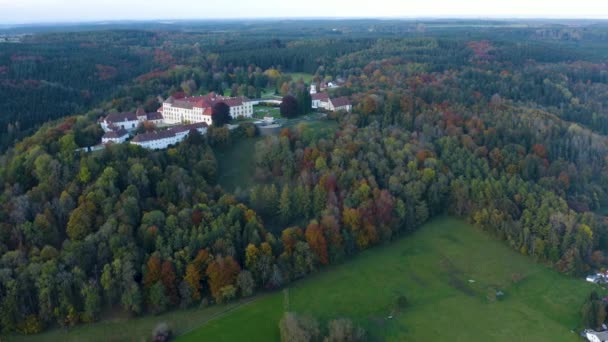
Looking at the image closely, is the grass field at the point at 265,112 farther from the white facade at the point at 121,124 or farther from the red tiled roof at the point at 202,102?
the white facade at the point at 121,124

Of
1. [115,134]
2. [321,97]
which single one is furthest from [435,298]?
[321,97]

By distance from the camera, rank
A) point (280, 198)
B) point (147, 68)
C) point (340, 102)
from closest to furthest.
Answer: point (280, 198) < point (340, 102) < point (147, 68)

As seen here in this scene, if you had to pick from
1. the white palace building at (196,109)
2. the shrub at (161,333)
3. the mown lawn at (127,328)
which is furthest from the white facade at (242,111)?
the shrub at (161,333)

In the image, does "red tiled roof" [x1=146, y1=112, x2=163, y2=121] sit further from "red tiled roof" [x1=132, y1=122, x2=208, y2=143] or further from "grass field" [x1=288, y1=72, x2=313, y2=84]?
"grass field" [x1=288, y1=72, x2=313, y2=84]

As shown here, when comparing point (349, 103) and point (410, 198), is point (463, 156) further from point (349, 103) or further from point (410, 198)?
point (349, 103)

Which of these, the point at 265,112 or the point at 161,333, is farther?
the point at 265,112

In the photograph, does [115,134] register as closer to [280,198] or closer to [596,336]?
[280,198]

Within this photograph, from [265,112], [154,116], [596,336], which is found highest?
[154,116]

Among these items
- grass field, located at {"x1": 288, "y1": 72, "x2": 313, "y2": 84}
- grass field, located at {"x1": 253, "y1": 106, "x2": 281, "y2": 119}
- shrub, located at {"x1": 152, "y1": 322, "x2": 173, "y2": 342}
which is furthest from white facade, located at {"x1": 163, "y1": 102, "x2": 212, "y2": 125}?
grass field, located at {"x1": 288, "y1": 72, "x2": 313, "y2": 84}
